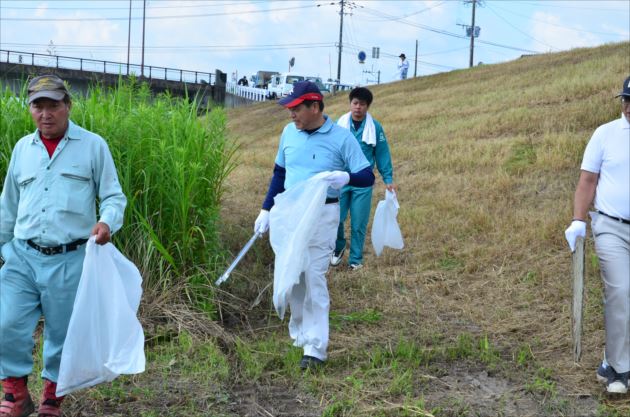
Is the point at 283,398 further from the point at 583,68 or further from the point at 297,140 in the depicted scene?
the point at 583,68

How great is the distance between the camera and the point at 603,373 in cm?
442

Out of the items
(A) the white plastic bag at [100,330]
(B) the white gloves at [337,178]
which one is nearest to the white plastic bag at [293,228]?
(B) the white gloves at [337,178]

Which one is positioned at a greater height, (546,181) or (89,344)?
(546,181)

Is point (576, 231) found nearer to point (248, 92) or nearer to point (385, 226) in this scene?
point (385, 226)

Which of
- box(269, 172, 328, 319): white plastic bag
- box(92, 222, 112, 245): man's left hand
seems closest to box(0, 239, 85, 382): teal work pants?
box(92, 222, 112, 245): man's left hand

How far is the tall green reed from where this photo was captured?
567cm

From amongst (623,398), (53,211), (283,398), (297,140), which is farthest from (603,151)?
(53,211)

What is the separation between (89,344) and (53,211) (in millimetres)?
661

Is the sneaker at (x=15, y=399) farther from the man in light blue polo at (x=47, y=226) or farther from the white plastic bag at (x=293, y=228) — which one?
the white plastic bag at (x=293, y=228)

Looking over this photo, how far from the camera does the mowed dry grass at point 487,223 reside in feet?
18.9

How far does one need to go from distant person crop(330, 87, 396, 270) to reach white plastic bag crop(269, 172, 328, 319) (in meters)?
2.51

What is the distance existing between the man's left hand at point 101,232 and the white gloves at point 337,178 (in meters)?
1.55

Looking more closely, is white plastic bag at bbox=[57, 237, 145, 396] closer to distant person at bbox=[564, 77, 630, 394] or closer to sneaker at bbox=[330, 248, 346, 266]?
distant person at bbox=[564, 77, 630, 394]

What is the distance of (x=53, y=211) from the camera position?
3609mm
